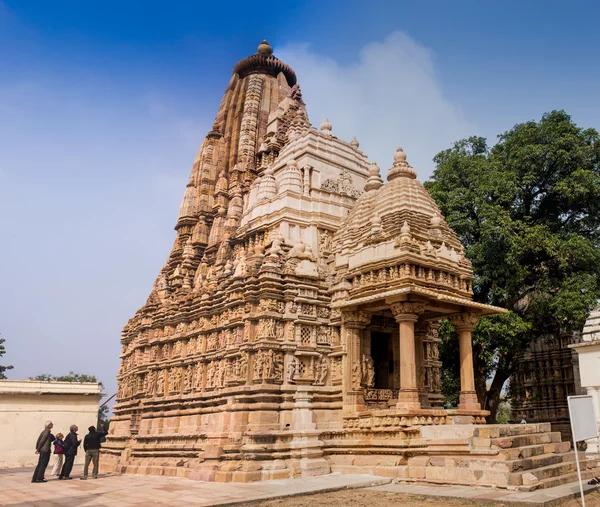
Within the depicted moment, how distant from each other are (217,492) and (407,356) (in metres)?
5.81

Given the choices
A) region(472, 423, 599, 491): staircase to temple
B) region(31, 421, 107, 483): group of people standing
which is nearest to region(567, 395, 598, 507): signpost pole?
region(472, 423, 599, 491): staircase to temple

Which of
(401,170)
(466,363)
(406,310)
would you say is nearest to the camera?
(406,310)

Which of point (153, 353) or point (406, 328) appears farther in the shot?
point (153, 353)

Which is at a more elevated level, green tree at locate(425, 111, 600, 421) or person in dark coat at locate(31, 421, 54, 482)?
green tree at locate(425, 111, 600, 421)

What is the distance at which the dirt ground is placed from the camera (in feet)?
31.2

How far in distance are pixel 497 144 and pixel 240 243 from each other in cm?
1349

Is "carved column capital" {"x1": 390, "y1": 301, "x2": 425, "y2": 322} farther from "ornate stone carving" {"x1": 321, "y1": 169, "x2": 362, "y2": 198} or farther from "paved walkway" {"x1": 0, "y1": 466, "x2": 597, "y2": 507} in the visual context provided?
"ornate stone carving" {"x1": 321, "y1": 169, "x2": 362, "y2": 198}

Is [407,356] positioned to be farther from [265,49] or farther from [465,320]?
[265,49]

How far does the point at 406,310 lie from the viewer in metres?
14.7

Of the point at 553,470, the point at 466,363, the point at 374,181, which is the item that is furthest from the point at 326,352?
the point at 553,470

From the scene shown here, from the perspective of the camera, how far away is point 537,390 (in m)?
26.9

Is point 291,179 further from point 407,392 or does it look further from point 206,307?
point 407,392

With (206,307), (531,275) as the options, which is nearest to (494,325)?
(531,275)

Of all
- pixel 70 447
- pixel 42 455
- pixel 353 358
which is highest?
pixel 353 358
